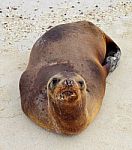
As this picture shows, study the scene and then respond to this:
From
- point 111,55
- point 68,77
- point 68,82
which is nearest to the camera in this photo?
point 68,82

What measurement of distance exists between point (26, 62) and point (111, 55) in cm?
86

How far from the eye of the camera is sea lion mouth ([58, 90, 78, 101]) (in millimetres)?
3650

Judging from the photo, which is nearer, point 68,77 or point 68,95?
point 68,95

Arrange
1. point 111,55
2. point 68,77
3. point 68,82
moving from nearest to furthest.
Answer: point 68,82, point 68,77, point 111,55

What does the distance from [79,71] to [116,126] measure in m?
0.55

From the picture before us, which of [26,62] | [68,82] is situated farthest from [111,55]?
[68,82]

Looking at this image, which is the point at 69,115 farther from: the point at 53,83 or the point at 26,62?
the point at 26,62

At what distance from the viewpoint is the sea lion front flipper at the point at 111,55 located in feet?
16.5

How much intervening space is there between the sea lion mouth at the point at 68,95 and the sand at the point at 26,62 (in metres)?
0.58

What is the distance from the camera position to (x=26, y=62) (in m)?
5.30

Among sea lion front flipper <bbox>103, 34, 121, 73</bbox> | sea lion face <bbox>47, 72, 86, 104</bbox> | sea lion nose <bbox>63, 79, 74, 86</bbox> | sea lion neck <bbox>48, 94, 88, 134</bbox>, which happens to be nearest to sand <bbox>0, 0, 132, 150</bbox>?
sea lion front flipper <bbox>103, 34, 121, 73</bbox>

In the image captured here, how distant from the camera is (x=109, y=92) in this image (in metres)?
4.76

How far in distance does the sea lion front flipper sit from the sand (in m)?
0.07

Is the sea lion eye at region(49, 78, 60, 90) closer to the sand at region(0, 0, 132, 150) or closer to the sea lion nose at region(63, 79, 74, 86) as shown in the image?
the sea lion nose at region(63, 79, 74, 86)
